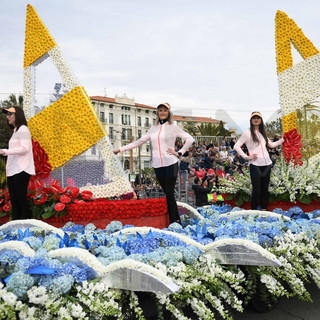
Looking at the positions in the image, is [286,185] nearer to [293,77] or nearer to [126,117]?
[293,77]

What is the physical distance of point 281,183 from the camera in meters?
5.49

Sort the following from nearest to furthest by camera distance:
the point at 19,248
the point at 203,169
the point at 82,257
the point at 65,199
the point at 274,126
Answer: the point at 82,257 < the point at 19,248 < the point at 65,199 < the point at 274,126 < the point at 203,169

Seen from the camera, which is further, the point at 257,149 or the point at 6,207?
the point at 257,149

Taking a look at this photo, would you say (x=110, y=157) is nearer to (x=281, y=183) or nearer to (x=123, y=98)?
(x=281, y=183)

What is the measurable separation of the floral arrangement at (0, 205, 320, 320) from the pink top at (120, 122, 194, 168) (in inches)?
51.8

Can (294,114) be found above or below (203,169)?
above

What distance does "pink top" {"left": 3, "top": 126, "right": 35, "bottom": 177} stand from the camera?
14.9 feet

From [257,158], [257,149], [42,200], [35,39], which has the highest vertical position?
[35,39]

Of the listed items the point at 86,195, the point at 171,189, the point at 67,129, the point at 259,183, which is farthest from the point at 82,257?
the point at 259,183

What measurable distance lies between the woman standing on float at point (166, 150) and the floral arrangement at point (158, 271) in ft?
3.82

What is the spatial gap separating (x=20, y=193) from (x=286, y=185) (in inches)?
123

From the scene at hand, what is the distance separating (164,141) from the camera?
4.66m

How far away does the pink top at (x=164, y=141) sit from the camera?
458 centimetres

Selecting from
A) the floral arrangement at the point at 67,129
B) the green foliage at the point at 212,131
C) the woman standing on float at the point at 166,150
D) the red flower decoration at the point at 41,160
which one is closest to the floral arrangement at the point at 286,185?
the woman standing on float at the point at 166,150
